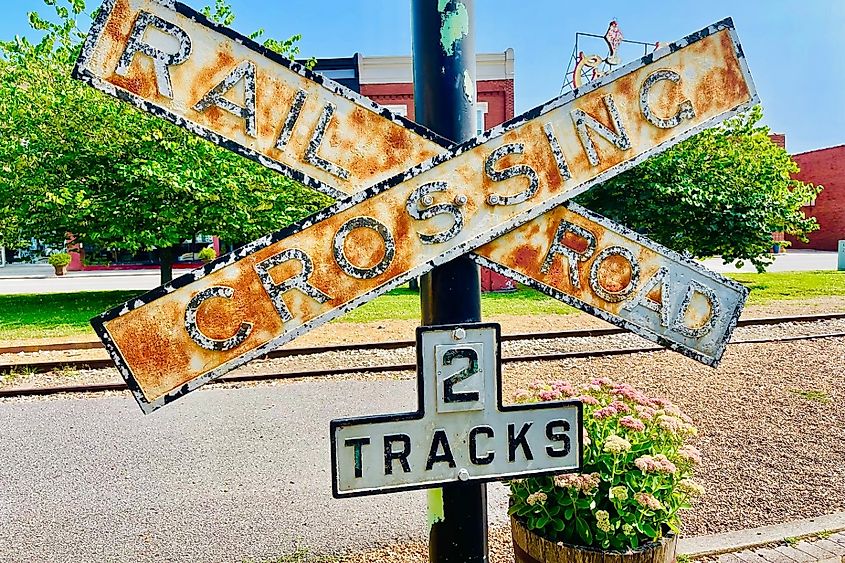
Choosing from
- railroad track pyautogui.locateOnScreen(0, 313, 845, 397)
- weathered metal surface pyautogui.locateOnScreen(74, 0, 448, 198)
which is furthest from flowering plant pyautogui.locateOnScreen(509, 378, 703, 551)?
railroad track pyautogui.locateOnScreen(0, 313, 845, 397)

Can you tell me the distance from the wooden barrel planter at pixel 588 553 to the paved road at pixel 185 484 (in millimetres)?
1427

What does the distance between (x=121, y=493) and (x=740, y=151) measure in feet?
60.6

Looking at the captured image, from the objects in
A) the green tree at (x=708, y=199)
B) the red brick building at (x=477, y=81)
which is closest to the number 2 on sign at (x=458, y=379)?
the green tree at (x=708, y=199)

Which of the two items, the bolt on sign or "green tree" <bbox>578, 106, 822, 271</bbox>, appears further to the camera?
"green tree" <bbox>578, 106, 822, 271</bbox>

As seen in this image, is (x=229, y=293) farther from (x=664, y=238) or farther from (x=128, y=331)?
(x=664, y=238)

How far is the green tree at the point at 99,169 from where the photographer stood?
13.5m

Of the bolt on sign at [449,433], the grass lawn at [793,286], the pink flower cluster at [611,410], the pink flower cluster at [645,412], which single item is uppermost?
the bolt on sign at [449,433]

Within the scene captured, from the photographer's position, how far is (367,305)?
46.8ft

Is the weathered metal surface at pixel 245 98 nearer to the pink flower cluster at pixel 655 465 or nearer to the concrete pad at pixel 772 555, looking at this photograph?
the pink flower cluster at pixel 655 465

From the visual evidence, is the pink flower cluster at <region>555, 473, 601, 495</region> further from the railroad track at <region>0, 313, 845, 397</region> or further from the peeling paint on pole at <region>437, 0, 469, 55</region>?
the railroad track at <region>0, 313, 845, 397</region>

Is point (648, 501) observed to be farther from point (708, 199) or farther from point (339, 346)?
point (708, 199)

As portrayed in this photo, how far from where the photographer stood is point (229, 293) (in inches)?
47.8

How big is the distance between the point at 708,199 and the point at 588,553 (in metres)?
16.3

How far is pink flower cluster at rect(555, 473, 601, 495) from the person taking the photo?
8.36 feet
